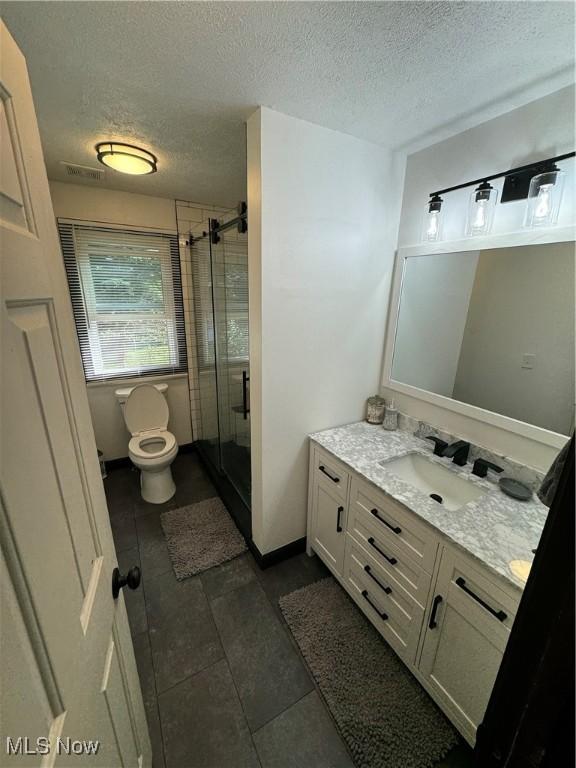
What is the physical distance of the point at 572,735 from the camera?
1.09 feet

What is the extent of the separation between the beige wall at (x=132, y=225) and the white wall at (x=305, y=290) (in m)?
1.57

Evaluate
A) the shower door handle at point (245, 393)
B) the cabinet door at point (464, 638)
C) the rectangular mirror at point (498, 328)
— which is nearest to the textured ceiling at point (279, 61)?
the rectangular mirror at point (498, 328)

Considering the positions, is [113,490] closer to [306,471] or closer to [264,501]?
[264,501]

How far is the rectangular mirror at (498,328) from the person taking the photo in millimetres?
1269

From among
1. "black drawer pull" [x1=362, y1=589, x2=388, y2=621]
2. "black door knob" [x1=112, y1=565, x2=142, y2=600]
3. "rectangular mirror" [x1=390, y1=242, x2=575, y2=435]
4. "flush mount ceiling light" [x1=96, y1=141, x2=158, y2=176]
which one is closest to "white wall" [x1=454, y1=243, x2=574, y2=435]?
"rectangular mirror" [x1=390, y1=242, x2=575, y2=435]

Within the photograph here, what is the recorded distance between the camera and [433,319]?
1.77 metres

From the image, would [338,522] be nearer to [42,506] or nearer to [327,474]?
[327,474]

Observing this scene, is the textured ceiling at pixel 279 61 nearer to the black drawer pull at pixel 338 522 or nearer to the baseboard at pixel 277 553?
the black drawer pull at pixel 338 522

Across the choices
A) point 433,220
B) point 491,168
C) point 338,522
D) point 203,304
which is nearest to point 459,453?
point 338,522

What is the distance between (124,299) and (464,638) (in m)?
3.12

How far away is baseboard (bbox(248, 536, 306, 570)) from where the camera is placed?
6.26 ft

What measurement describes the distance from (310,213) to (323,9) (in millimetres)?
697

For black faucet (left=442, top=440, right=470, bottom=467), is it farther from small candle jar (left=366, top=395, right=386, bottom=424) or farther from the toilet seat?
the toilet seat

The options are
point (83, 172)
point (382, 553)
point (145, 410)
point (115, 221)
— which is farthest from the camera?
point (145, 410)
